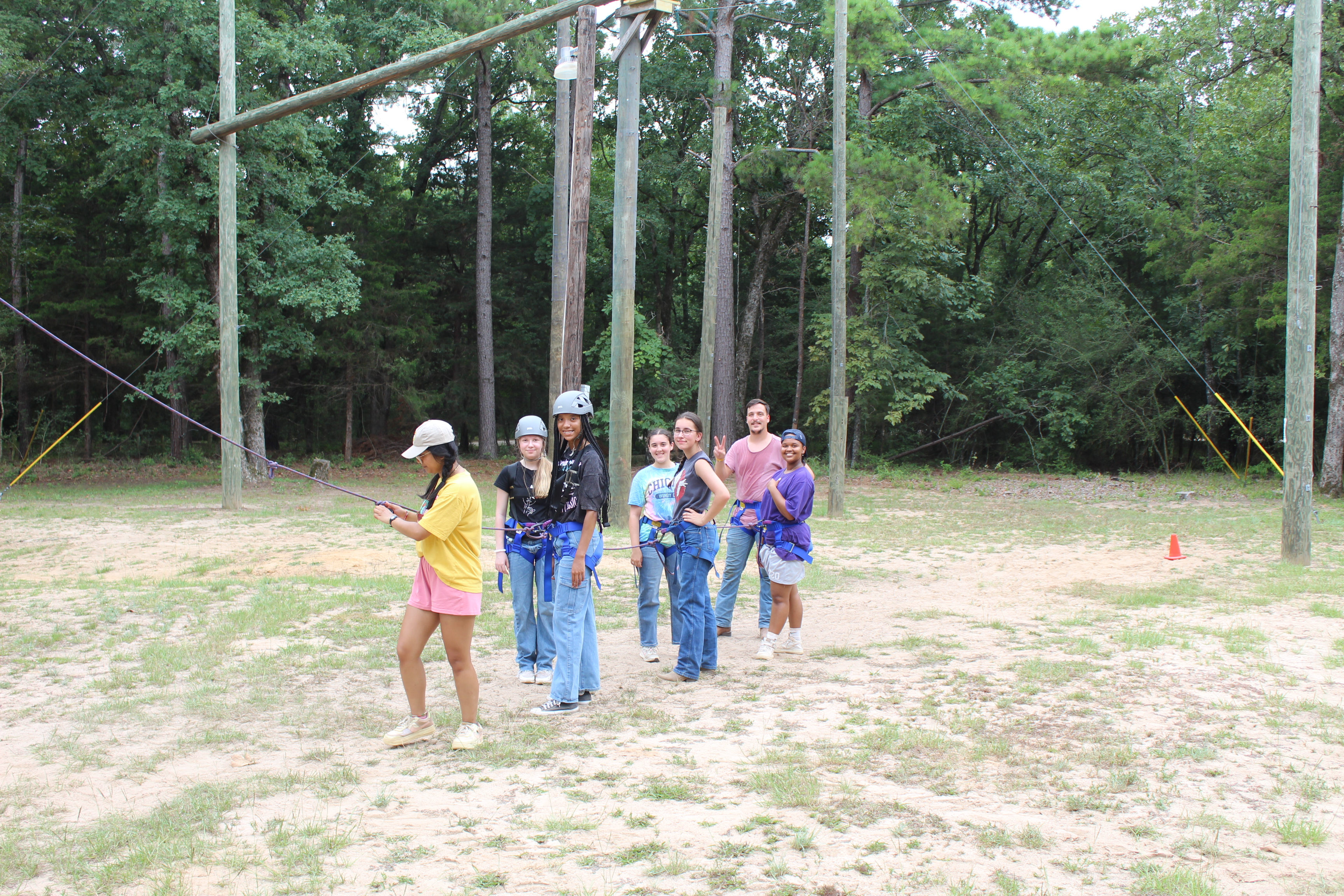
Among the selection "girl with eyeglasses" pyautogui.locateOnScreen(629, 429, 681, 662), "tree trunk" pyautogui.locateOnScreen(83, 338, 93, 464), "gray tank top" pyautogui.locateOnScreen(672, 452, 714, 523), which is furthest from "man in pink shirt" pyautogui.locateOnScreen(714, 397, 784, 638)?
"tree trunk" pyautogui.locateOnScreen(83, 338, 93, 464)

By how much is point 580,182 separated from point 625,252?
110 cm

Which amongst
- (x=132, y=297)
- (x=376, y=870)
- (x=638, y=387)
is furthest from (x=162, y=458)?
(x=376, y=870)

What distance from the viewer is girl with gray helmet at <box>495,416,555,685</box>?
5.65m

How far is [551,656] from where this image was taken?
20.2 ft

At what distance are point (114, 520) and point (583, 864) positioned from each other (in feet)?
42.6

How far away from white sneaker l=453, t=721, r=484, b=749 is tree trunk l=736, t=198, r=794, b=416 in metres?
23.7

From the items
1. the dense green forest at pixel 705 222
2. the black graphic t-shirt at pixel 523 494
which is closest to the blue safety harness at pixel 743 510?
the black graphic t-shirt at pixel 523 494

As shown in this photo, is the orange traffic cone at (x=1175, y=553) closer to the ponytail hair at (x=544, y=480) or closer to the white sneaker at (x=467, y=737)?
the ponytail hair at (x=544, y=480)

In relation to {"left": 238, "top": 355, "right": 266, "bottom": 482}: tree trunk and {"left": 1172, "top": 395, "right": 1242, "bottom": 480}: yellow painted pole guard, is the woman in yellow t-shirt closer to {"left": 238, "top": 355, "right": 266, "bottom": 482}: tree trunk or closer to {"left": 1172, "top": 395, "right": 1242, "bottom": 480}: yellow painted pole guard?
{"left": 238, "top": 355, "right": 266, "bottom": 482}: tree trunk

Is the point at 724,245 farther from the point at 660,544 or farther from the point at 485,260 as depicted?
the point at 660,544

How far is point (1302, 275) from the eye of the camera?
10438mm

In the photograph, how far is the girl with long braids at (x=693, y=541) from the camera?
611cm

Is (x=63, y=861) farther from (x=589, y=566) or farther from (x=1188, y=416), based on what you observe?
(x=1188, y=416)

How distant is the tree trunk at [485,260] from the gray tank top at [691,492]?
71.4 ft
